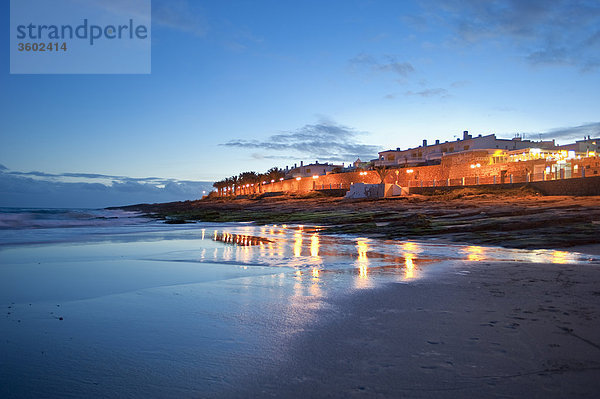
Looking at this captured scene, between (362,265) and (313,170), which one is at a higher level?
(313,170)

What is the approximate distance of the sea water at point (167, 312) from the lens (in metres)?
2.34

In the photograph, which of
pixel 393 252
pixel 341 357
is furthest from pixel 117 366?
pixel 393 252

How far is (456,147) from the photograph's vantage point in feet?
223

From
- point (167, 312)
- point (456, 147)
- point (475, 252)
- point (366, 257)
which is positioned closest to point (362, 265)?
point (366, 257)

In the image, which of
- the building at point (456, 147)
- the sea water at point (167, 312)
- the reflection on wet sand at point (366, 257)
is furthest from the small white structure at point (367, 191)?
the sea water at point (167, 312)

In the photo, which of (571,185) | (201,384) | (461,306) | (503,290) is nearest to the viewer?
(201,384)

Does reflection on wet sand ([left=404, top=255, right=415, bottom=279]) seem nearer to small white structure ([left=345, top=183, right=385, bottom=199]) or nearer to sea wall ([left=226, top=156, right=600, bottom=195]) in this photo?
sea wall ([left=226, top=156, right=600, bottom=195])

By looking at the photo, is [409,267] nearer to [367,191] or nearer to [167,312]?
[167,312]

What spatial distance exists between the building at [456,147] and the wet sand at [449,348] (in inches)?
2277

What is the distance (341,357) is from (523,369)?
1034 millimetres

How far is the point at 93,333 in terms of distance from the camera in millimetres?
3090

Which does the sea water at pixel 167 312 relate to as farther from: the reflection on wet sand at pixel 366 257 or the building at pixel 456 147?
the building at pixel 456 147

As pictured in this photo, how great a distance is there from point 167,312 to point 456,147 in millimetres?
70214

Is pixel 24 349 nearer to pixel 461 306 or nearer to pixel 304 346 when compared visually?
pixel 304 346
